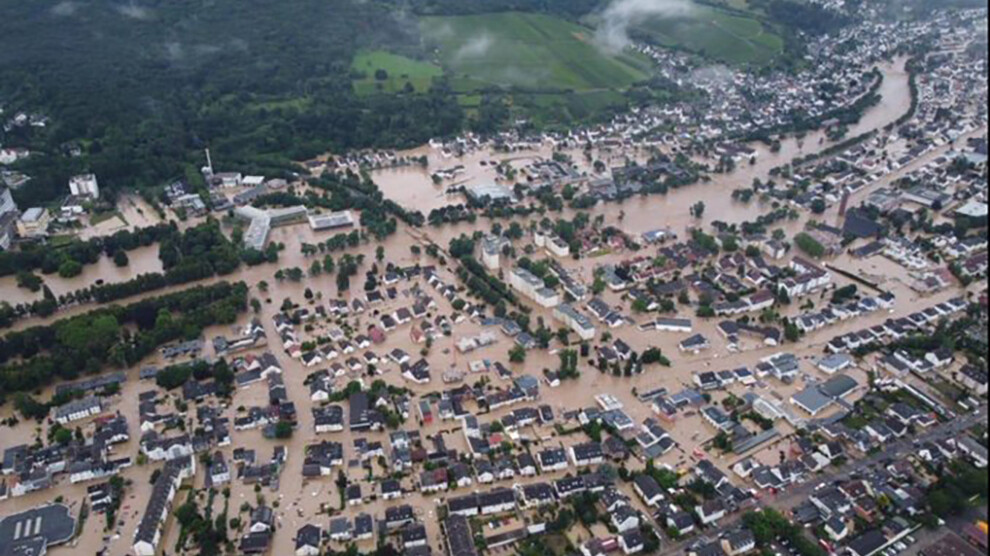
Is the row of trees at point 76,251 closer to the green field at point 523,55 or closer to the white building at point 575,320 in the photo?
the white building at point 575,320

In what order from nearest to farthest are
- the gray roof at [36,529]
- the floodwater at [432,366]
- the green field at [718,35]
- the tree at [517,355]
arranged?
the gray roof at [36,529]
the floodwater at [432,366]
the tree at [517,355]
the green field at [718,35]

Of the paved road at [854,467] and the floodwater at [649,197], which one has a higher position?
the floodwater at [649,197]

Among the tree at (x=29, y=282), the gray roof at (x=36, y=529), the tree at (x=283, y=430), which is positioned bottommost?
the gray roof at (x=36, y=529)

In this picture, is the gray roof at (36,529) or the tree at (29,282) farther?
the tree at (29,282)

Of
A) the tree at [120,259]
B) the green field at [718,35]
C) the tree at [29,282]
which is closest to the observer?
the tree at [29,282]

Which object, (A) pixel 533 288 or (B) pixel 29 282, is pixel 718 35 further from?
(B) pixel 29 282

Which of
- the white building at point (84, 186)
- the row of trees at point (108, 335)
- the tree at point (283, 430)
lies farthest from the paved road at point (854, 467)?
the white building at point (84, 186)
